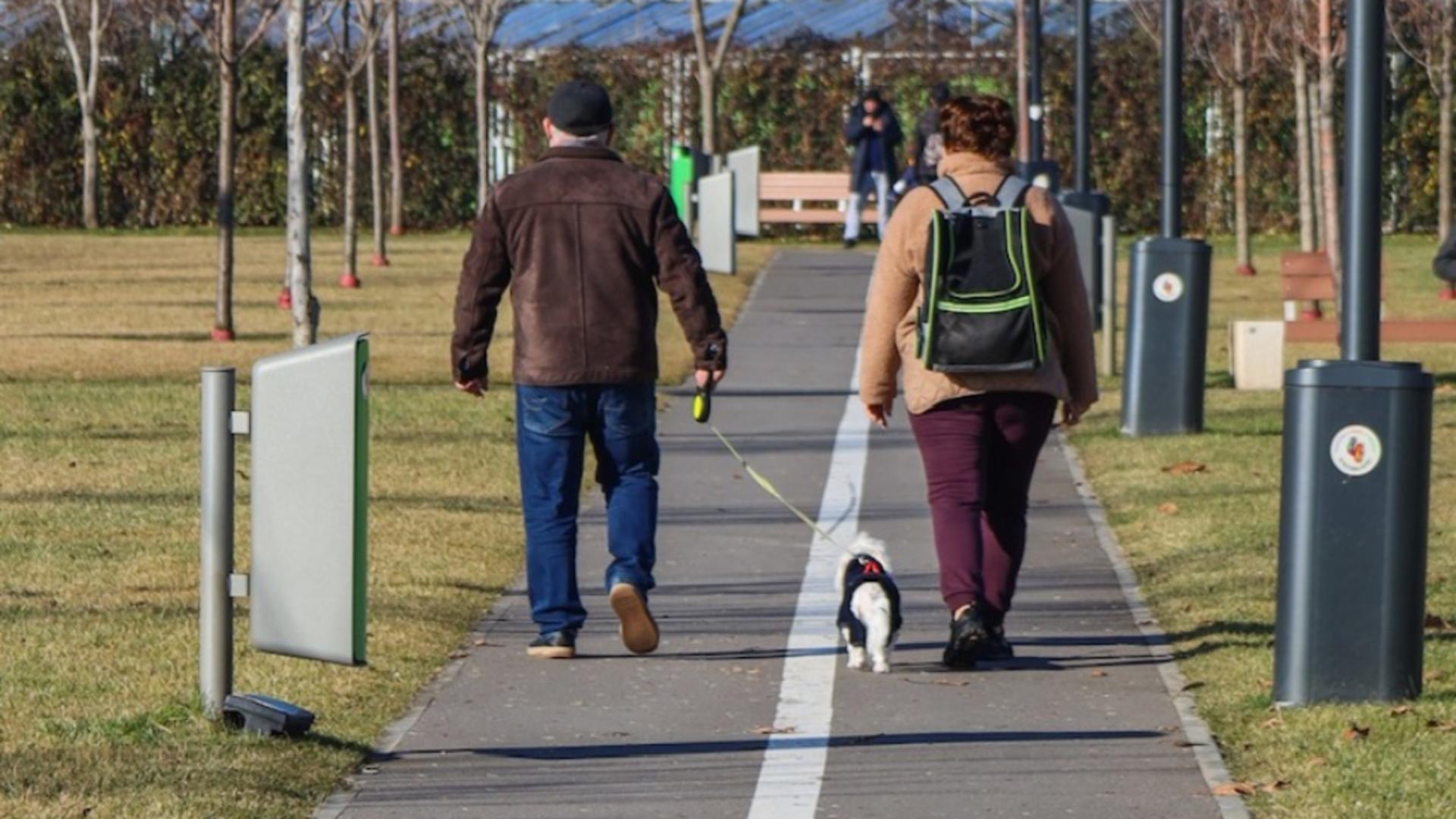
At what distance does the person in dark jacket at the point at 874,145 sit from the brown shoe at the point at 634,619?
23.5 metres

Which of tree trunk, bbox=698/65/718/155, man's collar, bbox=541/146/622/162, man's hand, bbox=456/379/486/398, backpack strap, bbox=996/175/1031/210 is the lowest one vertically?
man's hand, bbox=456/379/486/398

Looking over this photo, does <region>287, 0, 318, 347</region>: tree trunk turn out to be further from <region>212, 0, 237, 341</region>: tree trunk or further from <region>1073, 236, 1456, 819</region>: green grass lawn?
<region>1073, 236, 1456, 819</region>: green grass lawn

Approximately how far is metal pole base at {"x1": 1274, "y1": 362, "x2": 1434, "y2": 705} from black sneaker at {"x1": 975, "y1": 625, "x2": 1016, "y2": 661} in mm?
1024

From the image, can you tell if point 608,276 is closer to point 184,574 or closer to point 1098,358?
point 184,574

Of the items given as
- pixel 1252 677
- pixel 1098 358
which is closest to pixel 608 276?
pixel 1252 677

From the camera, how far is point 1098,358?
19.8 metres

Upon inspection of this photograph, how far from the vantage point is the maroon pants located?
859 cm

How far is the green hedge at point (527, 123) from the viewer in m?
39.4

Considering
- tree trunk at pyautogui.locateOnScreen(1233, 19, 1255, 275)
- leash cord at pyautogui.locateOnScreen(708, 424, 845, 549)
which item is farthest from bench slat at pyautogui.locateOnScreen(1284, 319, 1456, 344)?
tree trunk at pyautogui.locateOnScreen(1233, 19, 1255, 275)

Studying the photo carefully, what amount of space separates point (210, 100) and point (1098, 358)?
24450 mm

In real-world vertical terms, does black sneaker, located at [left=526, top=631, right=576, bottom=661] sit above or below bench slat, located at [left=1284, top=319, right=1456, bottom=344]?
below

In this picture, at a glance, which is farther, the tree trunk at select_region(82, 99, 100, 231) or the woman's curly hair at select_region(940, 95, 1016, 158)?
the tree trunk at select_region(82, 99, 100, 231)

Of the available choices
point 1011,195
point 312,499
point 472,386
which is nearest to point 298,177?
point 472,386

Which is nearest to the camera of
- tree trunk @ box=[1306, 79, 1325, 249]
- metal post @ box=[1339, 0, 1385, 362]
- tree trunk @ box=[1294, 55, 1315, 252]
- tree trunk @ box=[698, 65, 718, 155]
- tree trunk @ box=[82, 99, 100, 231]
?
metal post @ box=[1339, 0, 1385, 362]
